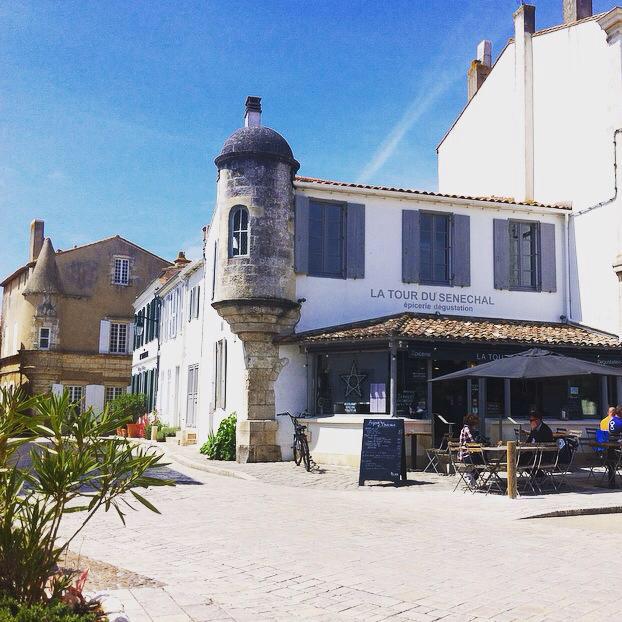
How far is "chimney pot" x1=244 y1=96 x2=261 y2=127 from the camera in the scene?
747 inches

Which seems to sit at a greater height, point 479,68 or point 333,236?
point 479,68

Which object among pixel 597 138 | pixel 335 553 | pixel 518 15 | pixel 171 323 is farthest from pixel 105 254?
pixel 335 553

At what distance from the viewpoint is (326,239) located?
58.1 ft

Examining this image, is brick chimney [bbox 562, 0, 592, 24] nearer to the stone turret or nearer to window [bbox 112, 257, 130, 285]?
the stone turret

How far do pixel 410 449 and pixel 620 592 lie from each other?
31.3 feet

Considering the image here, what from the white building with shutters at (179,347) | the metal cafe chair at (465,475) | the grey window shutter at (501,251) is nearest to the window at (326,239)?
the grey window shutter at (501,251)

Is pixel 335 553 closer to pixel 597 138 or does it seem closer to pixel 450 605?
pixel 450 605

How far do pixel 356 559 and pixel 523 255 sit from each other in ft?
45.1

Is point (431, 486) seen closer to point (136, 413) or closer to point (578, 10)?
point (578, 10)

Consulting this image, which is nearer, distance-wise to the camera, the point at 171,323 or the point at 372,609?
the point at 372,609

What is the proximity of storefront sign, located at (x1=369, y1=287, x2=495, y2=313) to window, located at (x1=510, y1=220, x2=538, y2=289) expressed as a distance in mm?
1153

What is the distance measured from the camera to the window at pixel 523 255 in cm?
1914

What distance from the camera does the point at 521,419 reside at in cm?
1652

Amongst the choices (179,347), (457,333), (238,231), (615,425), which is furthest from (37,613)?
(179,347)
